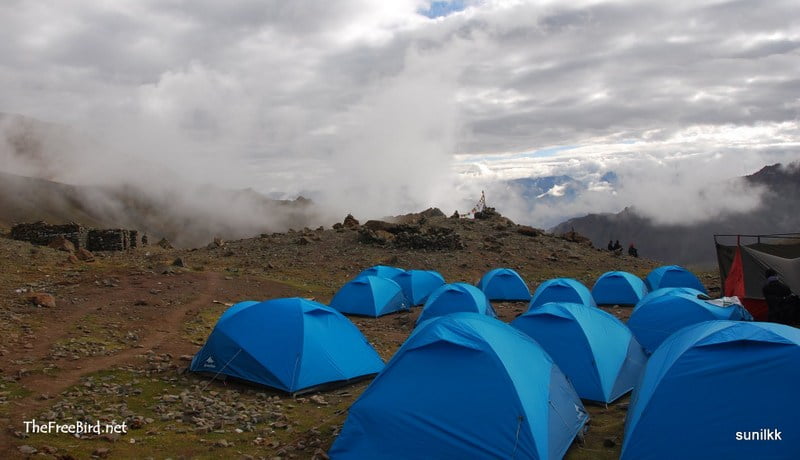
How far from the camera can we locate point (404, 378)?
870 centimetres

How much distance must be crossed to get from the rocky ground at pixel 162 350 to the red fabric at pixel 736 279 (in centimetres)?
433

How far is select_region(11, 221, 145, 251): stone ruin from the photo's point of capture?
40.2m

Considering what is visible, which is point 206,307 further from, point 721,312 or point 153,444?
point 721,312

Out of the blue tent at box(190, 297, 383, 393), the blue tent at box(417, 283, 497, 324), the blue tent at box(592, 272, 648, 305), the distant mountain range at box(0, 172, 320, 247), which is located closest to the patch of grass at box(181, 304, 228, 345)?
the blue tent at box(190, 297, 383, 393)

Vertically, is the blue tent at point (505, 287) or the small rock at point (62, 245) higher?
the small rock at point (62, 245)

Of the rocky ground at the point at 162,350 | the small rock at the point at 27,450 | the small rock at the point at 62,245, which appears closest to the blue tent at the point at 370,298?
the rocky ground at the point at 162,350

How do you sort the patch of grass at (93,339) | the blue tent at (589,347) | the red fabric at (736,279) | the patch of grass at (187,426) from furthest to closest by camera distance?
the red fabric at (736,279) → the patch of grass at (93,339) → the blue tent at (589,347) → the patch of grass at (187,426)

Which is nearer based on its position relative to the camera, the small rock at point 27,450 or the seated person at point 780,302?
the small rock at point 27,450

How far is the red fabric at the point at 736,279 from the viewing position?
18.8 m

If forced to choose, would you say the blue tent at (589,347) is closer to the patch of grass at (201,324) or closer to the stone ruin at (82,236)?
the patch of grass at (201,324)

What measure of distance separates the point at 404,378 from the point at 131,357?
8.20 metres

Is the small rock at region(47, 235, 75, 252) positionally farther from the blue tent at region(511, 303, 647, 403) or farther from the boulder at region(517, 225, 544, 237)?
the blue tent at region(511, 303, 647, 403)

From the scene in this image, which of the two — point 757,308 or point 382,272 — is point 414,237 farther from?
point 757,308
